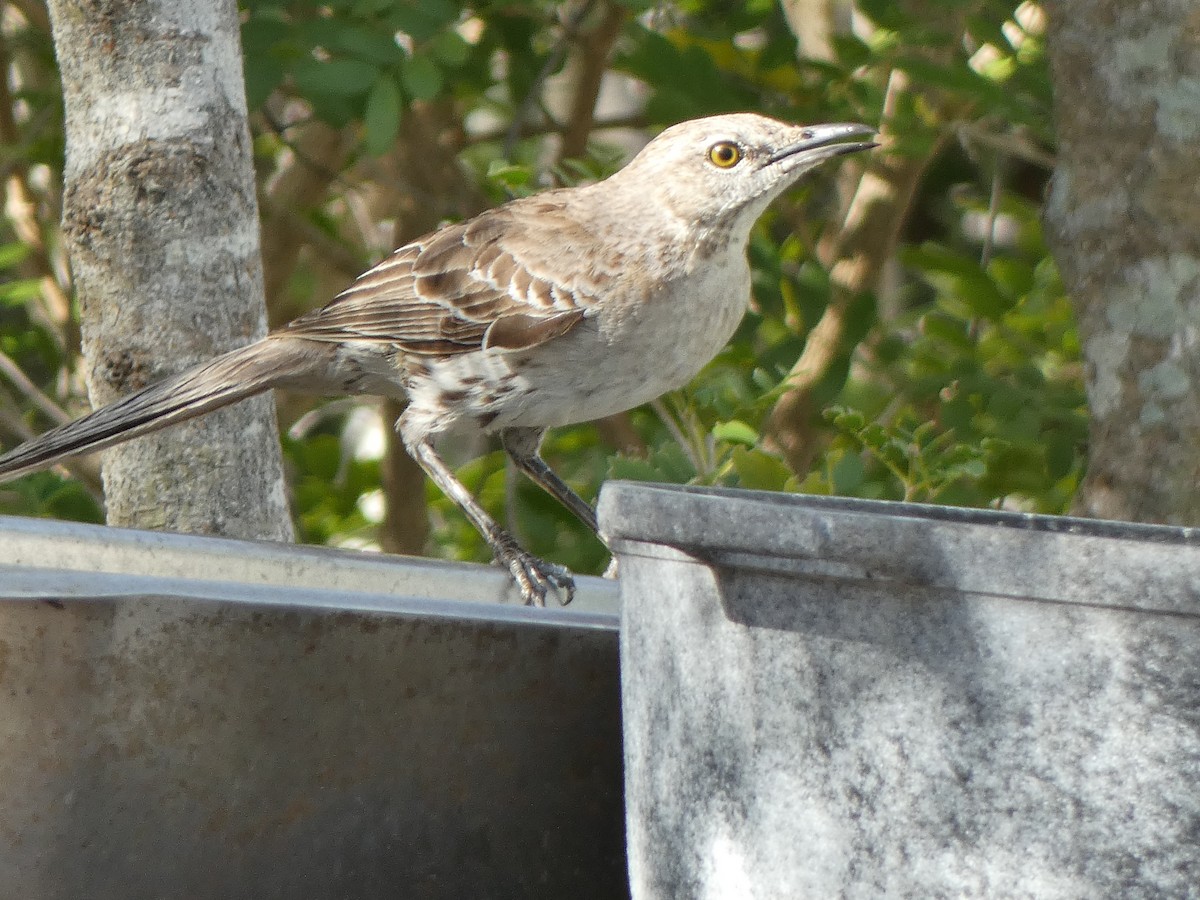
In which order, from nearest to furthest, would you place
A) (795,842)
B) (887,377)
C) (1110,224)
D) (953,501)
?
(795,842)
(1110,224)
(953,501)
(887,377)

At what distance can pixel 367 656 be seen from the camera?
2041 mm

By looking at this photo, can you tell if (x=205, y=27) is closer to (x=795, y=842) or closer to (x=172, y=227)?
(x=172, y=227)

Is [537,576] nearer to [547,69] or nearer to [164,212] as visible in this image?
[164,212]

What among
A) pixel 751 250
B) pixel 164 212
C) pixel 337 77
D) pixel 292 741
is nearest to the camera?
pixel 292 741

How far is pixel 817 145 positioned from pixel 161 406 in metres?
1.67

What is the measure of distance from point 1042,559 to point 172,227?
88.6 inches

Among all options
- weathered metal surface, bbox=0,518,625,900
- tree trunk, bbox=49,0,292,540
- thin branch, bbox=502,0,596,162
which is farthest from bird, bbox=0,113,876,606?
thin branch, bbox=502,0,596,162

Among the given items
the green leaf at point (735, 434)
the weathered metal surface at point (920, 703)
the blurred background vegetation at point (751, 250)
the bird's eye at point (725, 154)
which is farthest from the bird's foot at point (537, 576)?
the weathered metal surface at point (920, 703)

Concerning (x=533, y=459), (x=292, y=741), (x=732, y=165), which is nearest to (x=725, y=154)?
(x=732, y=165)

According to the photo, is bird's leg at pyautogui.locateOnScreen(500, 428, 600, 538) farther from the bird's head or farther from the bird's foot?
the bird's head

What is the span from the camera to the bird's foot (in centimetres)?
312

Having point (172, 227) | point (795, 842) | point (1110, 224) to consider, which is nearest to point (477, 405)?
point (172, 227)

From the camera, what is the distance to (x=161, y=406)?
3.17 metres

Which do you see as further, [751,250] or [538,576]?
[751,250]
